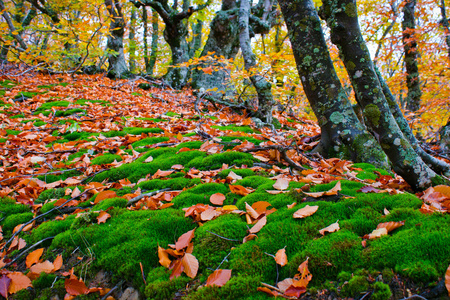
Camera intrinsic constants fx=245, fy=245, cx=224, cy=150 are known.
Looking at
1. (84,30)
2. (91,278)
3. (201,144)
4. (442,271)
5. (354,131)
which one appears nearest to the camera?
(442,271)

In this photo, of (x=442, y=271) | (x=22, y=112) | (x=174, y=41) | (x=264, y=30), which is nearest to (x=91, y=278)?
(x=442, y=271)

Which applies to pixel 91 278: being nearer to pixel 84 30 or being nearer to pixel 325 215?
pixel 325 215

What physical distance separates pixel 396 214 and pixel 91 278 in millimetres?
1992

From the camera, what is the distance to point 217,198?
2.14 meters

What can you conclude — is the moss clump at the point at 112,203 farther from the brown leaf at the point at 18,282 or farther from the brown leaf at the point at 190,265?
the brown leaf at the point at 190,265

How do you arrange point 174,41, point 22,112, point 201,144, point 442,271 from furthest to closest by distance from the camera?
point 174,41, point 22,112, point 201,144, point 442,271

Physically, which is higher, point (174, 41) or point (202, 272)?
point (174, 41)

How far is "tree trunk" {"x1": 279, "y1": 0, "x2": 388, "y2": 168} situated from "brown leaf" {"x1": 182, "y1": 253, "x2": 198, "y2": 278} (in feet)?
8.71

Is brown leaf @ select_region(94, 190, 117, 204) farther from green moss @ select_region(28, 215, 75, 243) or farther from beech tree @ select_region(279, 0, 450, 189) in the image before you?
beech tree @ select_region(279, 0, 450, 189)

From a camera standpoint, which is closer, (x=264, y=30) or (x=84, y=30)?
(x=84, y=30)

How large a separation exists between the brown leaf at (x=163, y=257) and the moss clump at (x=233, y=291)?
0.32 m

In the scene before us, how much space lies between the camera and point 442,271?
1.11m

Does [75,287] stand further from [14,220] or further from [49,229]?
[14,220]

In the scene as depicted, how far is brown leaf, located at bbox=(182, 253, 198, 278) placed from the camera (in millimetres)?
1404
